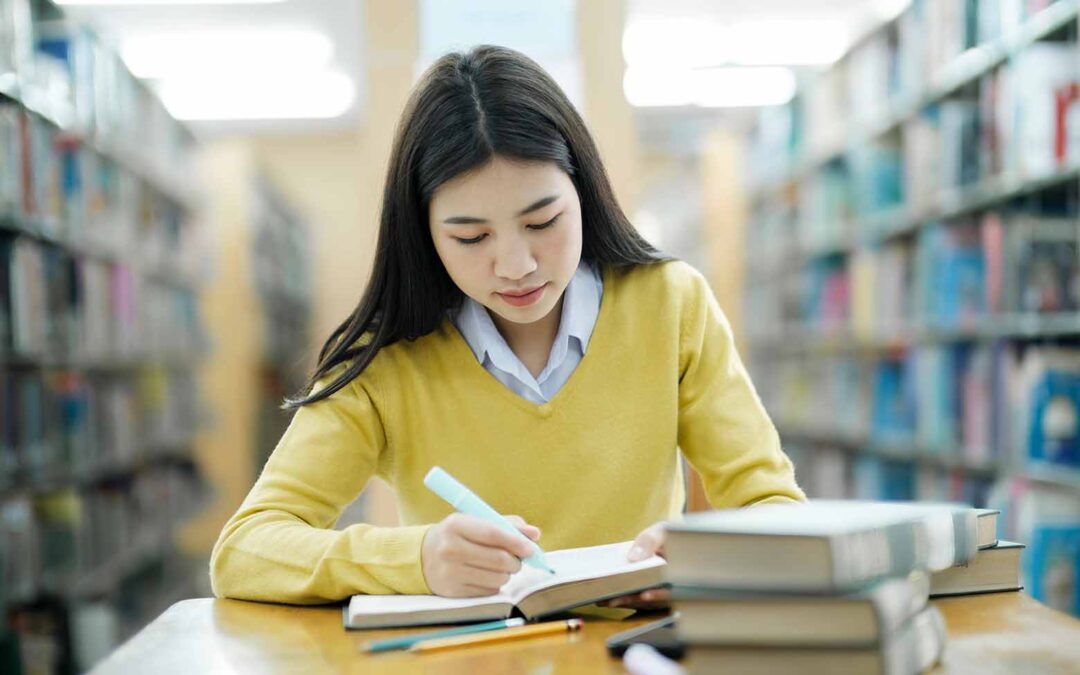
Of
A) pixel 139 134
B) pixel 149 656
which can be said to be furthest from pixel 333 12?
pixel 149 656

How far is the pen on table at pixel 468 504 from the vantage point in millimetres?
933

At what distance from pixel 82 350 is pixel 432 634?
295 cm

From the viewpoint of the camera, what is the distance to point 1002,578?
0.94 metres

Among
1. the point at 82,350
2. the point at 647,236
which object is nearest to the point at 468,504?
the point at 647,236

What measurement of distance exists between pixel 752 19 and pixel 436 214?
5660 millimetres

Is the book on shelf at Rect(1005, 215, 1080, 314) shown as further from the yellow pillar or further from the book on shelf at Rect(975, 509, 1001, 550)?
the book on shelf at Rect(975, 509, 1001, 550)

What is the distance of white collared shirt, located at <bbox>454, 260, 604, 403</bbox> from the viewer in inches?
50.4

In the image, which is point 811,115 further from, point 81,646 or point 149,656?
point 149,656

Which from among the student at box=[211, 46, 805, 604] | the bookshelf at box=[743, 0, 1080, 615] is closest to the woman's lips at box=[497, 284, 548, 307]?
the student at box=[211, 46, 805, 604]

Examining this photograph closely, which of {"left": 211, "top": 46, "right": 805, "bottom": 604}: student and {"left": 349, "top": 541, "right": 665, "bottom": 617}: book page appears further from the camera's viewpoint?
{"left": 211, "top": 46, "right": 805, "bottom": 604}: student

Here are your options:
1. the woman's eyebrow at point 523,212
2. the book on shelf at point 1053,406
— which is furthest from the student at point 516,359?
the book on shelf at point 1053,406

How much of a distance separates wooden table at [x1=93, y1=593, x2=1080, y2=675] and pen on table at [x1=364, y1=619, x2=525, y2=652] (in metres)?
0.01

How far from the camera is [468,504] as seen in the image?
0.95 metres

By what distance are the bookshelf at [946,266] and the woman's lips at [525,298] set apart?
1.02 m
